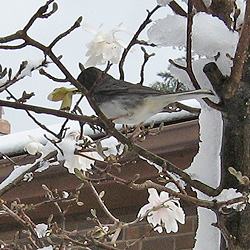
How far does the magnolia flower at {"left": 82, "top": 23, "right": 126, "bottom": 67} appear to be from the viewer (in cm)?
172

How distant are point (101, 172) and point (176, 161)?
1.50 m

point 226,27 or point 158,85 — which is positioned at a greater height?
point 158,85

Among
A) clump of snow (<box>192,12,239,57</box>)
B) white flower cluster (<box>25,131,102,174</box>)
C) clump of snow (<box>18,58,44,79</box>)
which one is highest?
clump of snow (<box>18,58,44,79</box>)

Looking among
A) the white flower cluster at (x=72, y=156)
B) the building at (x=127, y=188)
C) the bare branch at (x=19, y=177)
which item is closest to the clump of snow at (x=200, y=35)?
the white flower cluster at (x=72, y=156)

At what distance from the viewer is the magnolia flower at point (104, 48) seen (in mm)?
1723

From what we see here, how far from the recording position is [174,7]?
61.9 inches

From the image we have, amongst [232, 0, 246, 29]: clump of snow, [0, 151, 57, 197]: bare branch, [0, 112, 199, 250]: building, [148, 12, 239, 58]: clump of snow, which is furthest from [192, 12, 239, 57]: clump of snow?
[0, 112, 199, 250]: building

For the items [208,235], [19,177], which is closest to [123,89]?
[208,235]

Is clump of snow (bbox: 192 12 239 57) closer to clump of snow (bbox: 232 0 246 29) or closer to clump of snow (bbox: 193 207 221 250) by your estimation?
clump of snow (bbox: 232 0 246 29)

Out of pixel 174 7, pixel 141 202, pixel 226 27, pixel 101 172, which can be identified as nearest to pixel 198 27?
pixel 226 27

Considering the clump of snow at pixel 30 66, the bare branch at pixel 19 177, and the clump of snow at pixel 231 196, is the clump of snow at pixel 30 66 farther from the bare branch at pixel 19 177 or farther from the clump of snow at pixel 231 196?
the clump of snow at pixel 231 196

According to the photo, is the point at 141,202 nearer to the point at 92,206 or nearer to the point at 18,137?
the point at 92,206

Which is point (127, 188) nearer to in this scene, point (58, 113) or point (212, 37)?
point (212, 37)

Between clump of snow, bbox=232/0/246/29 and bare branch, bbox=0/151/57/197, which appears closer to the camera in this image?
clump of snow, bbox=232/0/246/29
